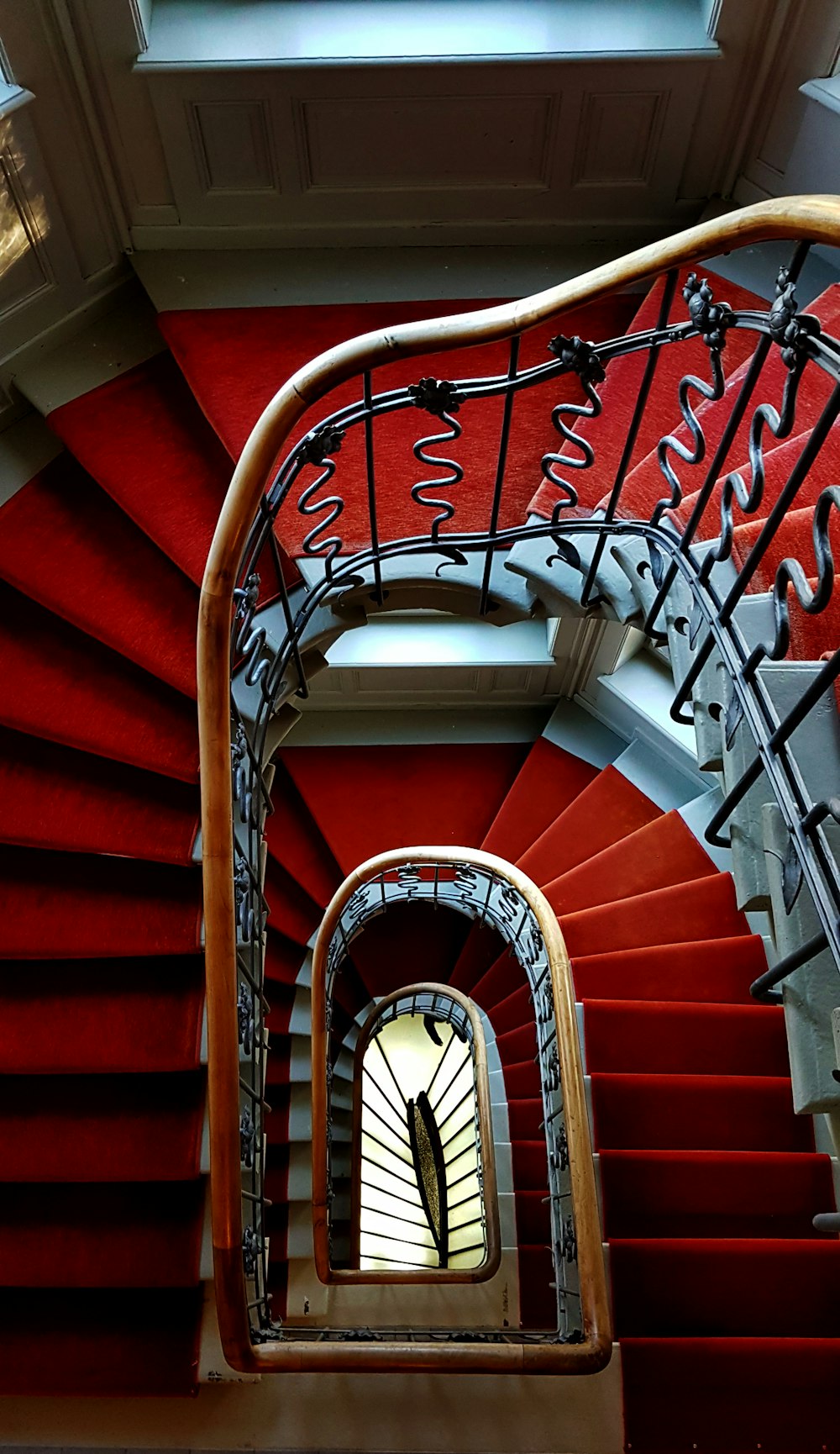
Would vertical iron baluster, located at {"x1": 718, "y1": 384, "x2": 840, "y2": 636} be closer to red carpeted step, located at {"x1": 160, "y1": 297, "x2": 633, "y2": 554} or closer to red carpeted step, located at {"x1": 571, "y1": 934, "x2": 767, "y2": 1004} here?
red carpeted step, located at {"x1": 160, "y1": 297, "x2": 633, "y2": 554}

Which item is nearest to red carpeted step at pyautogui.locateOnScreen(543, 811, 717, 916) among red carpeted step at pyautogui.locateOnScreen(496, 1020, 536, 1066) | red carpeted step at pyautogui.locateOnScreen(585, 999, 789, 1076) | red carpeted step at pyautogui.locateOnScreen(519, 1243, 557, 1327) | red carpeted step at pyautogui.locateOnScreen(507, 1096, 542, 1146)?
red carpeted step at pyautogui.locateOnScreen(496, 1020, 536, 1066)

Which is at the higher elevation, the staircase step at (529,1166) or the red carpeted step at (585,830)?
the red carpeted step at (585,830)

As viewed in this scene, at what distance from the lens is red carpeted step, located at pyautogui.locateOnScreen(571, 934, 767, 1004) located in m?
4.23

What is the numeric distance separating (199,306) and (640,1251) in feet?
13.3

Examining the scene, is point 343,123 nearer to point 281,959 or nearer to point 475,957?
point 281,959

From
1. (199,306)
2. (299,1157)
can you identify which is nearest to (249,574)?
(199,306)

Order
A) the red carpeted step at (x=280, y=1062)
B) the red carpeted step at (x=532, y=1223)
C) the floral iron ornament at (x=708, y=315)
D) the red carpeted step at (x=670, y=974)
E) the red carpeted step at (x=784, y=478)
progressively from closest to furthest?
the floral iron ornament at (x=708, y=315) → the red carpeted step at (x=784, y=478) → the red carpeted step at (x=670, y=974) → the red carpeted step at (x=532, y=1223) → the red carpeted step at (x=280, y=1062)

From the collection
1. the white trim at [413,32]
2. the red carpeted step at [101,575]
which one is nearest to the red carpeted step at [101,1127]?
the red carpeted step at [101,575]

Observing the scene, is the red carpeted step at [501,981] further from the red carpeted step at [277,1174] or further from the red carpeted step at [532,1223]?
the red carpeted step at [277,1174]

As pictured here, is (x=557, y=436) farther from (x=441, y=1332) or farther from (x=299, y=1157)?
(x=299, y=1157)

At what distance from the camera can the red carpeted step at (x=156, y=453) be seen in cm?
362

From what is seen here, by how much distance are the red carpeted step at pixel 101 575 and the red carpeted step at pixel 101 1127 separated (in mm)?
1453

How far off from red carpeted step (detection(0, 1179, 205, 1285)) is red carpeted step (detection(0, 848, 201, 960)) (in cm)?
95

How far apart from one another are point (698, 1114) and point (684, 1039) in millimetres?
319
